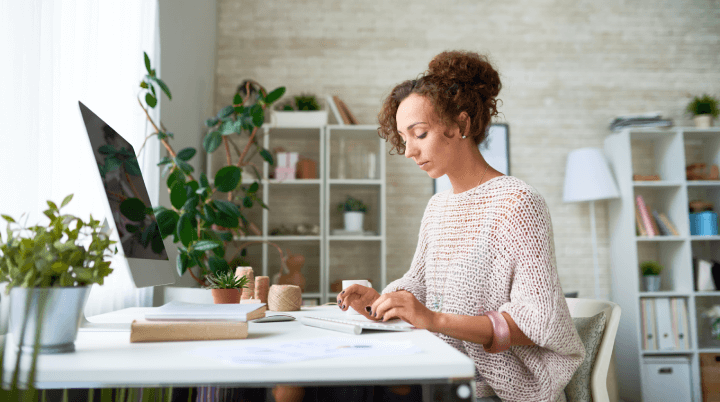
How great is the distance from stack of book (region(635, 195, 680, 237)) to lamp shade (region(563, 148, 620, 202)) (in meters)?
0.19

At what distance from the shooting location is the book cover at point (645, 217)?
3.51 metres

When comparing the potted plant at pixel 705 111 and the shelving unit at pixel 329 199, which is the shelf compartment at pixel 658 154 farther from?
the shelving unit at pixel 329 199

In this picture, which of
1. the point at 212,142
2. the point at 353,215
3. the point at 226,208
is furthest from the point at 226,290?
the point at 353,215

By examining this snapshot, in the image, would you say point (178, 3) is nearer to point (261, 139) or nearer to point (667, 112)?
point (261, 139)

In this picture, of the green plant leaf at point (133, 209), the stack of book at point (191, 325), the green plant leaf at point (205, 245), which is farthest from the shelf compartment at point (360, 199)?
the stack of book at point (191, 325)

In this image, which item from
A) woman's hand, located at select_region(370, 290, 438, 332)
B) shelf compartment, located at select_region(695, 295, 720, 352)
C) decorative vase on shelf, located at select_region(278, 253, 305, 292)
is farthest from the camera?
shelf compartment, located at select_region(695, 295, 720, 352)

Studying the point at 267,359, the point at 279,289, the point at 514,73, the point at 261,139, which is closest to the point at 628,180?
the point at 514,73

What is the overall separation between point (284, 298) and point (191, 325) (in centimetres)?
64

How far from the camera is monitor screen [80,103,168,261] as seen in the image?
3.43 ft

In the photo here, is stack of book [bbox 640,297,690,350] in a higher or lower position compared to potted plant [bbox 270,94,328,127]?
lower

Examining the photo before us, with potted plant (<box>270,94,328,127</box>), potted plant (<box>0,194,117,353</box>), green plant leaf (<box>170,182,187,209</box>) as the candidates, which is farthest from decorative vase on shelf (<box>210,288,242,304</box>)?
potted plant (<box>270,94,328,127</box>)

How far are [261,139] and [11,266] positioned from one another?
289cm

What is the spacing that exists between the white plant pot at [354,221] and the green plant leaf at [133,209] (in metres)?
2.27

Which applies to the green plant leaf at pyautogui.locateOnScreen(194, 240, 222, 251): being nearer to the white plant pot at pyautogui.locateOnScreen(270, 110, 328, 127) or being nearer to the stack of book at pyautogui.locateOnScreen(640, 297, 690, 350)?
the white plant pot at pyautogui.locateOnScreen(270, 110, 328, 127)
